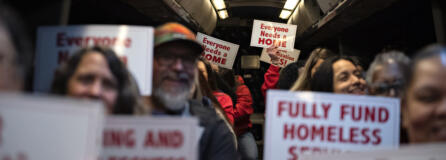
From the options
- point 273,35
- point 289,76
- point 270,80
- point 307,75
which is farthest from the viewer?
point 273,35

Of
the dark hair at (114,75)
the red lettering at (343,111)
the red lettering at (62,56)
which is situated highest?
the red lettering at (62,56)

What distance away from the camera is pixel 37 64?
140 cm

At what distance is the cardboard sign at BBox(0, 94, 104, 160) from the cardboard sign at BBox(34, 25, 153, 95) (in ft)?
1.36

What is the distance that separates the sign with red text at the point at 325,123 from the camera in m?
1.55

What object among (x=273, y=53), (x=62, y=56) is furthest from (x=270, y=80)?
(x=62, y=56)

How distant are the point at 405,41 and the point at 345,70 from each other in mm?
1333

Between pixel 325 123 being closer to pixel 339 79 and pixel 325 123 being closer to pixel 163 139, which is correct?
pixel 339 79

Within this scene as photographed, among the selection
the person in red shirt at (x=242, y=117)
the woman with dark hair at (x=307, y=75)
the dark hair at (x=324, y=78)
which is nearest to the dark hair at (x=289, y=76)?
the woman with dark hair at (x=307, y=75)

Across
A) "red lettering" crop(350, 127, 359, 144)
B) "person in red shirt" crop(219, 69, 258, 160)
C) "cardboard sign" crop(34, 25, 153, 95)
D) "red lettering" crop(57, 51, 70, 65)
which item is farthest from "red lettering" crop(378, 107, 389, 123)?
"person in red shirt" crop(219, 69, 258, 160)

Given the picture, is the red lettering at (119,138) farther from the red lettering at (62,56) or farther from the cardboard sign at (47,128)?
the red lettering at (62,56)

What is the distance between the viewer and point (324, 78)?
1.90 m

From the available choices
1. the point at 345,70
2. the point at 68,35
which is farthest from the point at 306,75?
the point at 68,35

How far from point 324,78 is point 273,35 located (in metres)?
2.54

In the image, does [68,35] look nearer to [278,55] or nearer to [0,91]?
[0,91]
